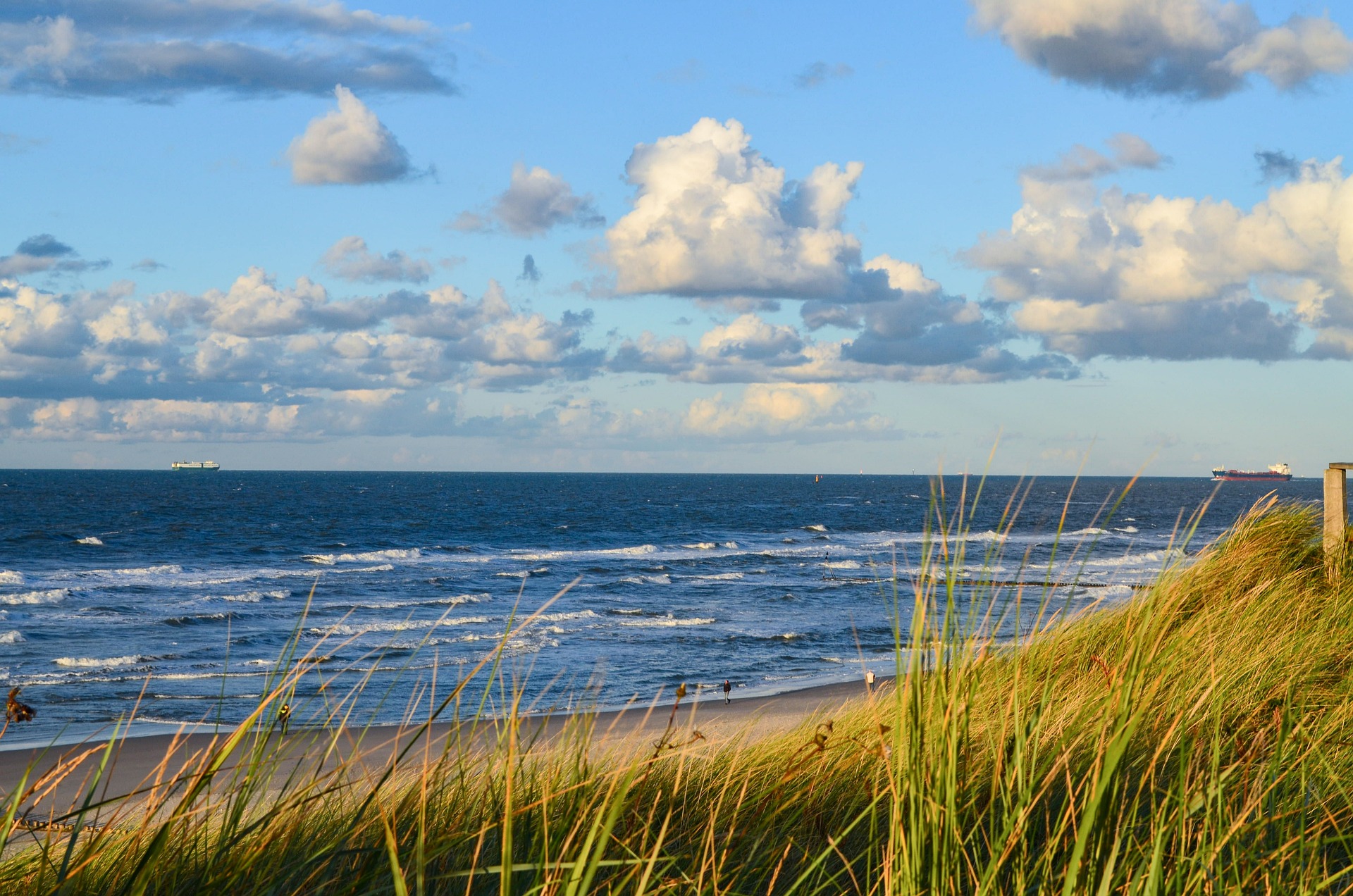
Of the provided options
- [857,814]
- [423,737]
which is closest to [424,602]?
[423,737]

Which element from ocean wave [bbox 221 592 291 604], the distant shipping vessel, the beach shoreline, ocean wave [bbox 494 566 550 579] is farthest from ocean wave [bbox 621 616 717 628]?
the distant shipping vessel

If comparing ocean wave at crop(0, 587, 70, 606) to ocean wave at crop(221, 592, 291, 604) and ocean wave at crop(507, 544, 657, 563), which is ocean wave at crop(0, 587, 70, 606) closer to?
ocean wave at crop(221, 592, 291, 604)

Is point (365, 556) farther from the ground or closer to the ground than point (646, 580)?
closer to the ground

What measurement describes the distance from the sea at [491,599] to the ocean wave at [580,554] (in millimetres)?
291

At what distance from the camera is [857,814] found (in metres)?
3.62

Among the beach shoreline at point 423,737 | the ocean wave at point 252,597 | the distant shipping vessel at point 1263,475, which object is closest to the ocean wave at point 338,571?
the ocean wave at point 252,597

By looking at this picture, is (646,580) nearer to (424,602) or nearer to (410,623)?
(424,602)

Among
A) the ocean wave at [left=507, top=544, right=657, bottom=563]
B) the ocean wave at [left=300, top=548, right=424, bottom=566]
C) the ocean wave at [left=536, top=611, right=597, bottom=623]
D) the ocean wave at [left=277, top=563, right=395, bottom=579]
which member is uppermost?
the ocean wave at [left=536, top=611, right=597, bottom=623]

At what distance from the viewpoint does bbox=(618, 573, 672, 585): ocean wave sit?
30.0 m

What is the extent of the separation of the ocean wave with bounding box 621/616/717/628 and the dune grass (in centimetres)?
1656

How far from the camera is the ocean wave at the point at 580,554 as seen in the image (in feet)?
130

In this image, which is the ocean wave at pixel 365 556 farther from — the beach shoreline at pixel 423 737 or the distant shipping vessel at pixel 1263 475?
the distant shipping vessel at pixel 1263 475

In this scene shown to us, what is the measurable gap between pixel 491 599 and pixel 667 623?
18.8 feet

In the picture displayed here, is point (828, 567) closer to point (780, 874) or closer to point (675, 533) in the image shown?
point (675, 533)
